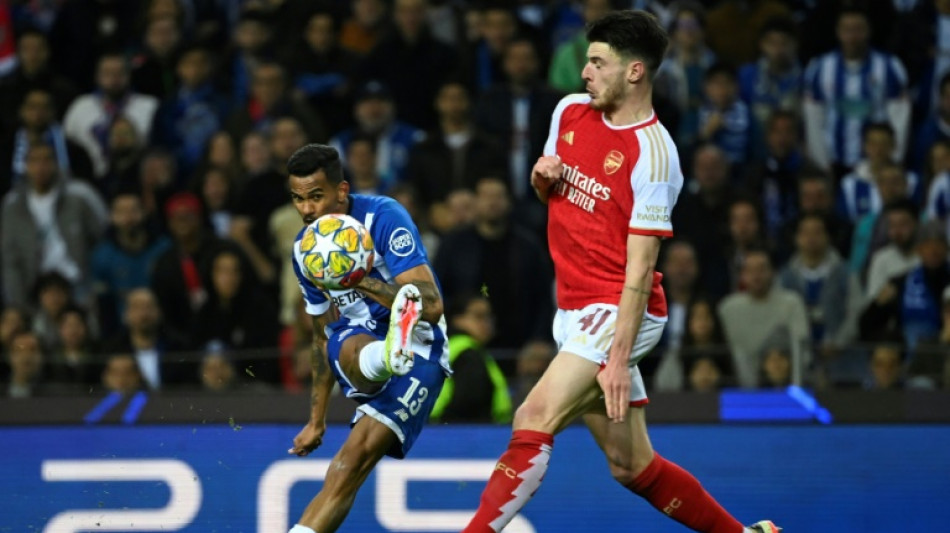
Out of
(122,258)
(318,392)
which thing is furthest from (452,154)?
(318,392)

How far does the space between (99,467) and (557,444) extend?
226 cm

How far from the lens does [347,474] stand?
650 cm

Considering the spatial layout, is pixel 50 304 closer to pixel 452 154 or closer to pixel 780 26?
pixel 452 154

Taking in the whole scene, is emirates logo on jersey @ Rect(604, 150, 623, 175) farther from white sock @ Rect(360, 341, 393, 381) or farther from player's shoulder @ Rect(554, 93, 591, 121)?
white sock @ Rect(360, 341, 393, 381)

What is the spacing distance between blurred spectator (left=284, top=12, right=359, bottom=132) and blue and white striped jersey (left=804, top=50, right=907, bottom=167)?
376 centimetres

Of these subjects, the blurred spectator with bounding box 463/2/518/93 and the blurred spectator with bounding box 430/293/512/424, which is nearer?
the blurred spectator with bounding box 430/293/512/424

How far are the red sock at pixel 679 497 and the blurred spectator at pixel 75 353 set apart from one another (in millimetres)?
5081

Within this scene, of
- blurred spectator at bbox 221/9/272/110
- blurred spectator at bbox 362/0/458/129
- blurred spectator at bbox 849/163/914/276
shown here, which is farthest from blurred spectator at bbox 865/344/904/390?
blurred spectator at bbox 221/9/272/110

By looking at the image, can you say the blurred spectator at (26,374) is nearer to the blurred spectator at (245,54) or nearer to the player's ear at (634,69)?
the blurred spectator at (245,54)

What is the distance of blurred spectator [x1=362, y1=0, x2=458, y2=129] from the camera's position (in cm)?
1307

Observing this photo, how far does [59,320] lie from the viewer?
451 inches

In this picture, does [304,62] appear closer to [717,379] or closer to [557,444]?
[717,379]

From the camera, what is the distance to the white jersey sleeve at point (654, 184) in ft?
20.2

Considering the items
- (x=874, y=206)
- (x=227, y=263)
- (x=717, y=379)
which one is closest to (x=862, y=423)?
(x=717, y=379)
